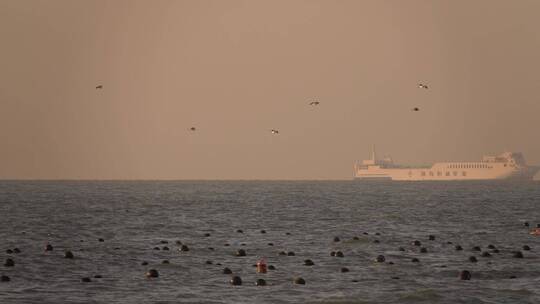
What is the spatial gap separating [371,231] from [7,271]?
38981 mm

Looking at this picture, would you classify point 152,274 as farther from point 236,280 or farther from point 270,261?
point 270,261

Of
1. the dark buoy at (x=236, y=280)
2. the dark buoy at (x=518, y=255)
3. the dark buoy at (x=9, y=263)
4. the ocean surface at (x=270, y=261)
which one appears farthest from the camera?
the dark buoy at (x=518, y=255)

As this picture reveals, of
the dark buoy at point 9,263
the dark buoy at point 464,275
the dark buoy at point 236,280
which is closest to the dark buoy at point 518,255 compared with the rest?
the dark buoy at point 464,275

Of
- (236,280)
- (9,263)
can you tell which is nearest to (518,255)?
(236,280)

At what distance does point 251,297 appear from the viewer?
42938 mm

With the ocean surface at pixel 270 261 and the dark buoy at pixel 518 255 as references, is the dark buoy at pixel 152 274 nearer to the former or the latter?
the ocean surface at pixel 270 261

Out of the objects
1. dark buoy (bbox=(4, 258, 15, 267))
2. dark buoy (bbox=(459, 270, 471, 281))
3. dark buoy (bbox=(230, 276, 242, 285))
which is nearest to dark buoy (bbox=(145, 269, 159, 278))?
dark buoy (bbox=(230, 276, 242, 285))

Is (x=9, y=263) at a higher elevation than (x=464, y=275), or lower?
higher

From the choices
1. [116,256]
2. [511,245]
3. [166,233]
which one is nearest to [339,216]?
[166,233]

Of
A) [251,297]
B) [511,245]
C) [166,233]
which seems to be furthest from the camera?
[166,233]

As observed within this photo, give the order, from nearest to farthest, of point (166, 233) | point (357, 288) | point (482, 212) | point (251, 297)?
1. point (251, 297)
2. point (357, 288)
3. point (166, 233)
4. point (482, 212)

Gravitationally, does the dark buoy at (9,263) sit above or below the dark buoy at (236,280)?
above

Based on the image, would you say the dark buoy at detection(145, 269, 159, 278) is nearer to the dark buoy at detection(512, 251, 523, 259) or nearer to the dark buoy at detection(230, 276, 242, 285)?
the dark buoy at detection(230, 276, 242, 285)

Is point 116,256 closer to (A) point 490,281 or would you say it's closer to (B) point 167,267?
(B) point 167,267
